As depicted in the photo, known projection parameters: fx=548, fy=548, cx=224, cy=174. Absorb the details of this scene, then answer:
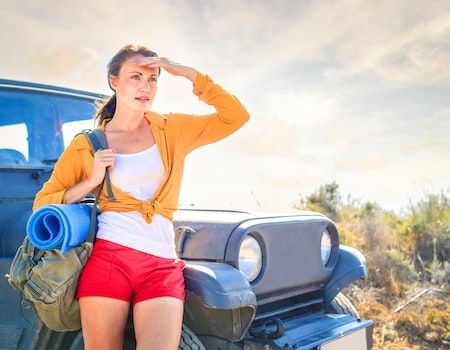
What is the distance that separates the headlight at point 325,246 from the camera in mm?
3418

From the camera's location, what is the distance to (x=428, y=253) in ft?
25.3

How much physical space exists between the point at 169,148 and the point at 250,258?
710mm

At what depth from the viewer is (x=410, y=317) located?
17.7 feet

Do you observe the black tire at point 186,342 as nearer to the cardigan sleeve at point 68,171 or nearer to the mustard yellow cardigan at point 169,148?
the mustard yellow cardigan at point 169,148

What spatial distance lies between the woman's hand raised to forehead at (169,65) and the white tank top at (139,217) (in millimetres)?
381

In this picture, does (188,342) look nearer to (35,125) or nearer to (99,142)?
(99,142)

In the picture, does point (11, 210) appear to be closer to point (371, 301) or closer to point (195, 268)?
point (195, 268)

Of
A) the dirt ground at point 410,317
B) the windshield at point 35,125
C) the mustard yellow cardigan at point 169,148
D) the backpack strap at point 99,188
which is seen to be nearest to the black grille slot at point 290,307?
the mustard yellow cardigan at point 169,148

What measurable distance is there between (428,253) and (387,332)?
2755mm

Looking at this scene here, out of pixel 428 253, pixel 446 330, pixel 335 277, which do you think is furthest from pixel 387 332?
pixel 428 253

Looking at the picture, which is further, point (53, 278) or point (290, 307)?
point (290, 307)

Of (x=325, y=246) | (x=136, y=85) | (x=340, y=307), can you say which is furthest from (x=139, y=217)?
(x=340, y=307)

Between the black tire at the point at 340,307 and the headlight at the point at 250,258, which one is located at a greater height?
the headlight at the point at 250,258

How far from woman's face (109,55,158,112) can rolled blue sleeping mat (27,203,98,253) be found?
590mm
